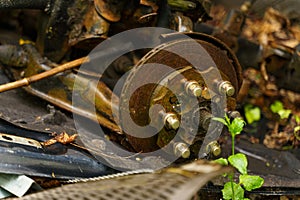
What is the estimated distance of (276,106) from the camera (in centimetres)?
242

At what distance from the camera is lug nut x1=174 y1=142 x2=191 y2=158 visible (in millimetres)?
1525

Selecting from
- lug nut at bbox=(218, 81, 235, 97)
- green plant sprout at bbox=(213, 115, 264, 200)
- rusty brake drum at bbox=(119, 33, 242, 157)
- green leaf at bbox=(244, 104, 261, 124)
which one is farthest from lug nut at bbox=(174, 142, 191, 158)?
green leaf at bbox=(244, 104, 261, 124)

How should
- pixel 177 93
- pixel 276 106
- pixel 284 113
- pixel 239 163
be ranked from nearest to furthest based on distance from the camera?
pixel 239 163 < pixel 177 93 < pixel 284 113 < pixel 276 106

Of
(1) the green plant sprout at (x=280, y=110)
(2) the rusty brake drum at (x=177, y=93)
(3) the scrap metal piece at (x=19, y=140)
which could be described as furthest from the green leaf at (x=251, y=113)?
(3) the scrap metal piece at (x=19, y=140)

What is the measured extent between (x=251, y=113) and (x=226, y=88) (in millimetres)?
858

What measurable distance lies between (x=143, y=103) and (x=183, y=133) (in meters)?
0.17

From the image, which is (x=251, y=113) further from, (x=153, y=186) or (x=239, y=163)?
(x=153, y=186)

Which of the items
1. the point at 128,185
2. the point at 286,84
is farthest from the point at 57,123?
the point at 286,84

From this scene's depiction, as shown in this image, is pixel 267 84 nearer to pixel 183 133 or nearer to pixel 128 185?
pixel 183 133

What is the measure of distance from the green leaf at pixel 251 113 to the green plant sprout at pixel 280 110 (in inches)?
3.9

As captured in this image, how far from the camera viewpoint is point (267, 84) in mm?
2439

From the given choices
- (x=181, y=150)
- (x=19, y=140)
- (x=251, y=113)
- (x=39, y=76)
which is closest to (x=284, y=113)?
(x=251, y=113)

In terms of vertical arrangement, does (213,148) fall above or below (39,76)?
below

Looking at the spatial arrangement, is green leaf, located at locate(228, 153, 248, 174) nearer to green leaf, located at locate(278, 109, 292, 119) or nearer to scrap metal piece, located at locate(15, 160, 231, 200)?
scrap metal piece, located at locate(15, 160, 231, 200)
